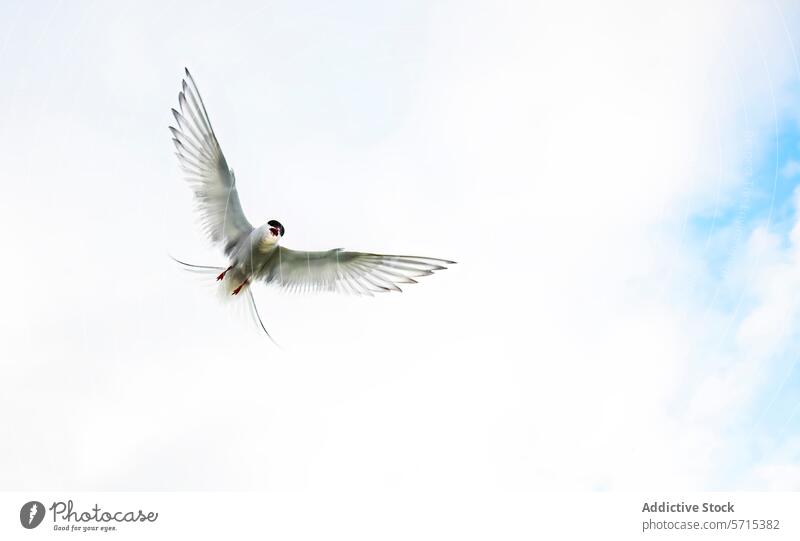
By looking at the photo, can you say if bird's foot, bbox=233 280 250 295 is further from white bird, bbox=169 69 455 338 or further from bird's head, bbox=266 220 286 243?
bird's head, bbox=266 220 286 243

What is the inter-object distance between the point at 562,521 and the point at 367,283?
633mm

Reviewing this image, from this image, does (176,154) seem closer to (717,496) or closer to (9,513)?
(9,513)

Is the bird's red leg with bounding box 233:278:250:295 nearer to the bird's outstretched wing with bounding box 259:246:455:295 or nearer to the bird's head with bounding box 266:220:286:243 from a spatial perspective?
the bird's outstretched wing with bounding box 259:246:455:295

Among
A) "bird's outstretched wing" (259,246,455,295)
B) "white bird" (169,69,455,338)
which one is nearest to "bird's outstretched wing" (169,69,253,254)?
"white bird" (169,69,455,338)

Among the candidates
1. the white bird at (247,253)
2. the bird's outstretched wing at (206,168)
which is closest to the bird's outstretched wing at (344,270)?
the white bird at (247,253)

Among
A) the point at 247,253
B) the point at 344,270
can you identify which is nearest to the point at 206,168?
the point at 247,253

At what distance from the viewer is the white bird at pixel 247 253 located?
4.74 ft

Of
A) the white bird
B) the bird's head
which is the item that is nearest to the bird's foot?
the white bird

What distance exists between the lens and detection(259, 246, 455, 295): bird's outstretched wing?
4.82 ft

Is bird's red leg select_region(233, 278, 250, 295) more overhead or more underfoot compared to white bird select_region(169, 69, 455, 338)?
more underfoot

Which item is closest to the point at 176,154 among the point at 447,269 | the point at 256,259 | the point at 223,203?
the point at 223,203

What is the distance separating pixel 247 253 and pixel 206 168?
0.20m

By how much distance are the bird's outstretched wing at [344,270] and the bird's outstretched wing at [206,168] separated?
0.11 m

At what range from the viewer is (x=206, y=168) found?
1.45 meters
